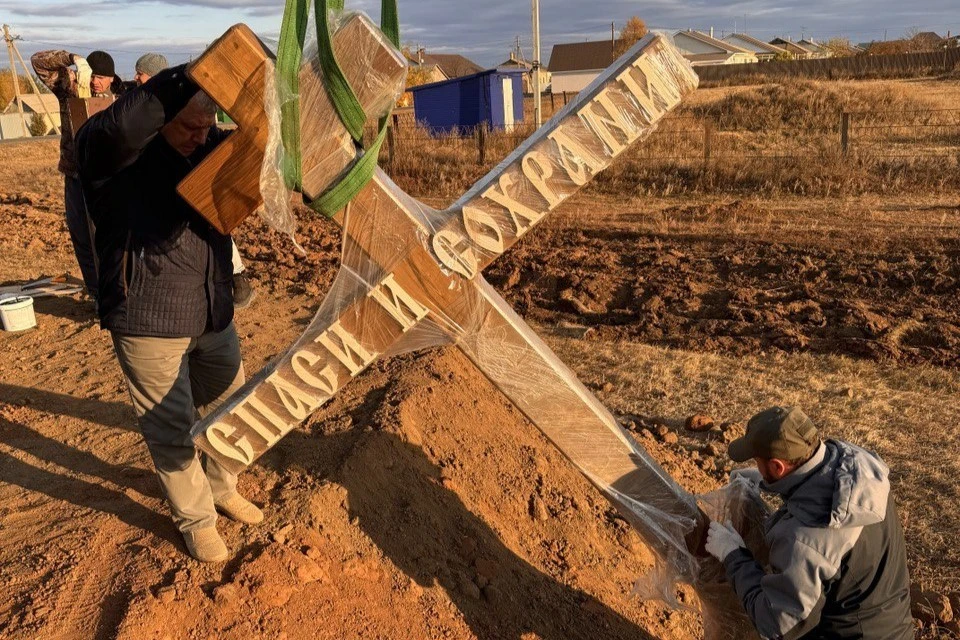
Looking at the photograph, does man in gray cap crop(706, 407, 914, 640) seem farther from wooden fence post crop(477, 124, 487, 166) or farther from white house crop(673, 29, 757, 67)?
white house crop(673, 29, 757, 67)

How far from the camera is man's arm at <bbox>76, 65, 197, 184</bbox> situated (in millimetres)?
1994

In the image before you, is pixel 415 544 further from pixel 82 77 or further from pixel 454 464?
pixel 82 77

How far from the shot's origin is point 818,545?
222 cm

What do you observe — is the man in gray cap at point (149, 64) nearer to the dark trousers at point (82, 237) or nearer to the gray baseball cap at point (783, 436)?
the dark trousers at point (82, 237)

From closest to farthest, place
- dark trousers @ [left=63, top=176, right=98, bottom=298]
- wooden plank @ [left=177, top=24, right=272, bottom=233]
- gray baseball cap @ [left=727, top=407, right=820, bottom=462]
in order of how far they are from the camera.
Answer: wooden plank @ [left=177, top=24, right=272, bottom=233] < gray baseball cap @ [left=727, top=407, right=820, bottom=462] < dark trousers @ [left=63, top=176, right=98, bottom=298]

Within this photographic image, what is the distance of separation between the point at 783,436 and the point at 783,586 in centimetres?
43

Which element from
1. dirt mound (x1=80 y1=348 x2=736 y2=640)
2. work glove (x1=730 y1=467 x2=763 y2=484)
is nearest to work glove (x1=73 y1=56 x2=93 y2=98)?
dirt mound (x1=80 y1=348 x2=736 y2=640)

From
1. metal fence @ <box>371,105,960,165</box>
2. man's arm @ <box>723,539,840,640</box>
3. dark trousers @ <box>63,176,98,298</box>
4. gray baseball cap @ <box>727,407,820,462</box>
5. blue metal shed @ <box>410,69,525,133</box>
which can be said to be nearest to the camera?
man's arm @ <box>723,539,840,640</box>

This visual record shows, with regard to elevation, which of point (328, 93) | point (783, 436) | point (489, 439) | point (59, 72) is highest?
point (59, 72)

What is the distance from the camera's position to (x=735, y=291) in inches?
317

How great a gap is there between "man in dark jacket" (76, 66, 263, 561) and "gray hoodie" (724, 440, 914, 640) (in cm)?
171

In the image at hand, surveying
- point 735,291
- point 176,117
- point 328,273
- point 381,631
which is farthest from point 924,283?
point 176,117

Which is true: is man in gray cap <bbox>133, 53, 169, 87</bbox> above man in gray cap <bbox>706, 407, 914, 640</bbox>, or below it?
above

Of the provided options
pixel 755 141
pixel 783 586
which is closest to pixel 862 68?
pixel 755 141
